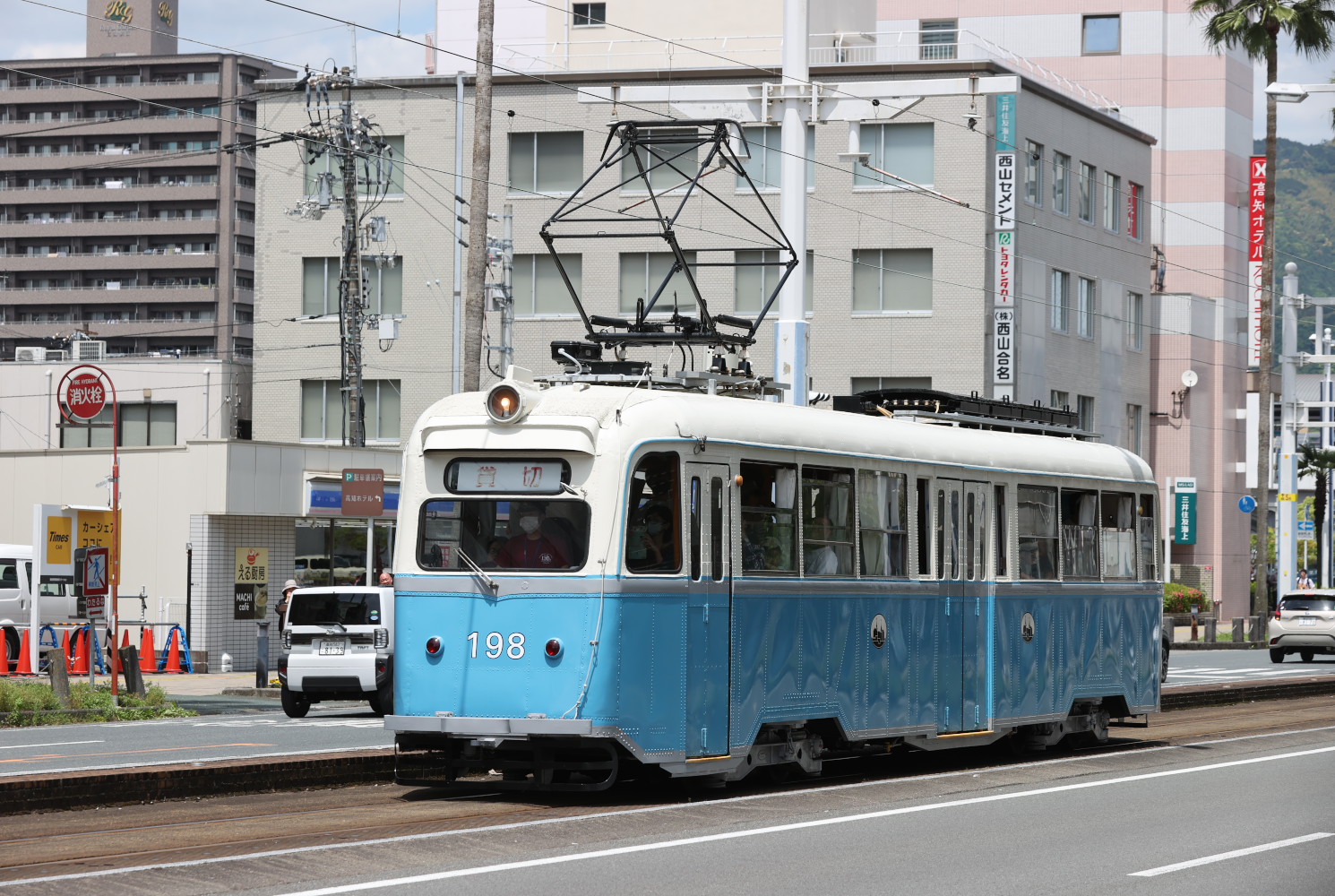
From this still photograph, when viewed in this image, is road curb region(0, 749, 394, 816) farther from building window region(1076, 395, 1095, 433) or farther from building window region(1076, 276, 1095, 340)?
building window region(1076, 395, 1095, 433)

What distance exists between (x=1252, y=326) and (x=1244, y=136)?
10.1 metres

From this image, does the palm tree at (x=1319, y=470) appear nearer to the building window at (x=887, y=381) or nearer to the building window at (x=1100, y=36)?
the building window at (x=1100, y=36)

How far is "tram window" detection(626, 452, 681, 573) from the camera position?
13023 mm

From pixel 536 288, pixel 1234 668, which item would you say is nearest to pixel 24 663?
pixel 1234 668

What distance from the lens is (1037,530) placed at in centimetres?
1727

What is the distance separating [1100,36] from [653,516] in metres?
59.2

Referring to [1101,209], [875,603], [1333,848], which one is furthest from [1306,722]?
[1101,209]

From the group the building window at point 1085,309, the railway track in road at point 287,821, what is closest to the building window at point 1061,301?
the building window at point 1085,309

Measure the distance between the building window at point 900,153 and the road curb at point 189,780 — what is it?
1459 inches

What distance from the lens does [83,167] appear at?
10656 centimetres

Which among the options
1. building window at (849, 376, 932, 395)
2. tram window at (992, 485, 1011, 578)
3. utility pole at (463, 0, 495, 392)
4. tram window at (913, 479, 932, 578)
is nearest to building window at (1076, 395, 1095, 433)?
building window at (849, 376, 932, 395)

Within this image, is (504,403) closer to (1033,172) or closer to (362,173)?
(362,173)

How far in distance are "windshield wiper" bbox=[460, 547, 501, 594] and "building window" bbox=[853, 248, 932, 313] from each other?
124 feet

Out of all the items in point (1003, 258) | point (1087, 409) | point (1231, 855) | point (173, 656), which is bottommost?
point (173, 656)
